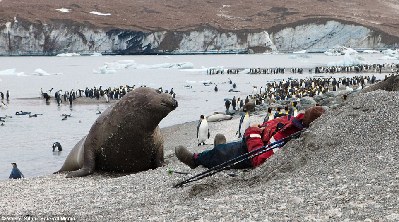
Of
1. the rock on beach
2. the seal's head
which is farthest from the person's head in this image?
the seal's head

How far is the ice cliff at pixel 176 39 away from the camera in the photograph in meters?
121

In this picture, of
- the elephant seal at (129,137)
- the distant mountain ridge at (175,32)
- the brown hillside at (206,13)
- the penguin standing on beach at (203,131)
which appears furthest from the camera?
the brown hillside at (206,13)

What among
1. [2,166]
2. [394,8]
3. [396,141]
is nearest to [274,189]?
[396,141]

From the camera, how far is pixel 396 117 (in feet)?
20.2

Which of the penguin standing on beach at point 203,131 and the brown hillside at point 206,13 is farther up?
the brown hillside at point 206,13

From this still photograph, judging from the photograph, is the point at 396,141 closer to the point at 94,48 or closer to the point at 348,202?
the point at 348,202

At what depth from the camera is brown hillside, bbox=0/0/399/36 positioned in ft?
429

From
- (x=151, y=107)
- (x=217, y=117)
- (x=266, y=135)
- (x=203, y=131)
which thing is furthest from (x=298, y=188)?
(x=217, y=117)

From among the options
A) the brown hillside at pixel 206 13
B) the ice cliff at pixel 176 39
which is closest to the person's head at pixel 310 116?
the ice cliff at pixel 176 39

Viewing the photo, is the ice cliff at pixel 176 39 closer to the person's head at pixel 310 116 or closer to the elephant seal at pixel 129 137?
the elephant seal at pixel 129 137

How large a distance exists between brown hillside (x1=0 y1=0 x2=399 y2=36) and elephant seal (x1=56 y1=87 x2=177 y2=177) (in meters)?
115

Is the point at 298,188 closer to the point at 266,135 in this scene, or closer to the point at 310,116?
the point at 266,135

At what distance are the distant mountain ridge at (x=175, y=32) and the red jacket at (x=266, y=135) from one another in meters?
116

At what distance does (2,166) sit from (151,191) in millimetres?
11162
